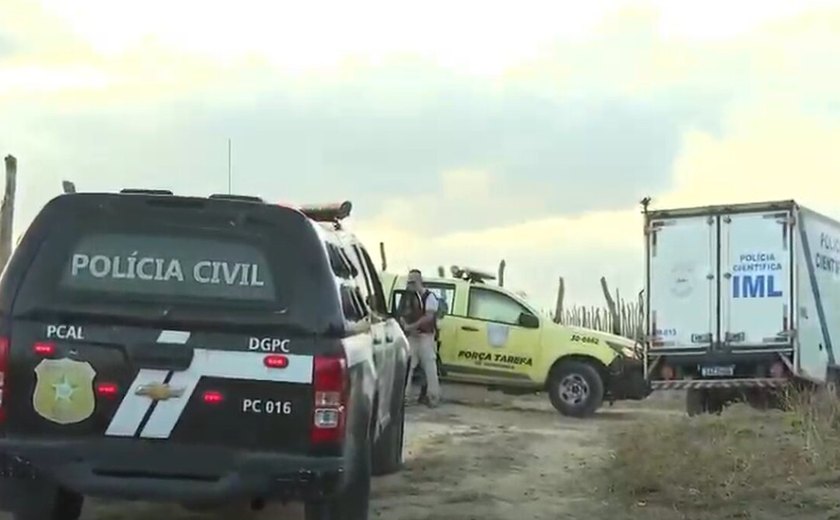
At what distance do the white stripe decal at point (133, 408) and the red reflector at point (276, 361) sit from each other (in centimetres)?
41

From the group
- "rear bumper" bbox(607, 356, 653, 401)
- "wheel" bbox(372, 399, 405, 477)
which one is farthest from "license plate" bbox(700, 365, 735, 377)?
"wheel" bbox(372, 399, 405, 477)

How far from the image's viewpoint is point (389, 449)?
984 cm

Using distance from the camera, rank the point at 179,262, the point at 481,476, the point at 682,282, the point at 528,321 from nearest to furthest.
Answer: the point at 179,262, the point at 481,476, the point at 682,282, the point at 528,321

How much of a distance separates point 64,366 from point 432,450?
618 centimetres

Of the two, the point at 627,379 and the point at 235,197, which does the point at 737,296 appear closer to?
the point at 627,379

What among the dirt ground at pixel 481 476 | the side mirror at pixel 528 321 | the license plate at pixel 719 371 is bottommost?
the dirt ground at pixel 481 476

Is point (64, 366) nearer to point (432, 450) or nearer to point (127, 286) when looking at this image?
point (127, 286)

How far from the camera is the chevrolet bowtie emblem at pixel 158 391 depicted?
6250 millimetres

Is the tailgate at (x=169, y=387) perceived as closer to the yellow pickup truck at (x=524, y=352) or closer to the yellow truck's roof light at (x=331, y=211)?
the yellow truck's roof light at (x=331, y=211)

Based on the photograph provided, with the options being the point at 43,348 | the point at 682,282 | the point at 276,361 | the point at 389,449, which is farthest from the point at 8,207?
the point at 276,361

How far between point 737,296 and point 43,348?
11934 millimetres

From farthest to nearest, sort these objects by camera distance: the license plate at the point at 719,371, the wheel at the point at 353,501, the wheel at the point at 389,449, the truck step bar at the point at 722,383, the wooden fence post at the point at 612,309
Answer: the wooden fence post at the point at 612,309 < the license plate at the point at 719,371 < the truck step bar at the point at 722,383 < the wheel at the point at 389,449 < the wheel at the point at 353,501

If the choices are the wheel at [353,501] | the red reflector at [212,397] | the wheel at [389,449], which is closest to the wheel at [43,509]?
the red reflector at [212,397]

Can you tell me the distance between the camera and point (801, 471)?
917 centimetres
